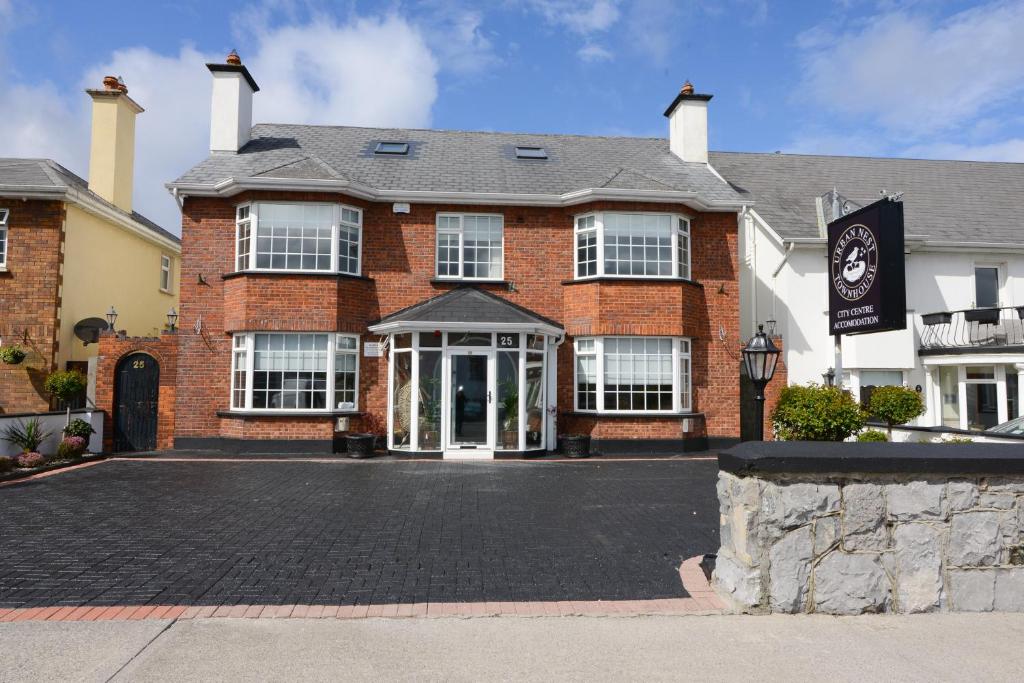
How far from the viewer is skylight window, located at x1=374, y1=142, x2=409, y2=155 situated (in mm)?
17650

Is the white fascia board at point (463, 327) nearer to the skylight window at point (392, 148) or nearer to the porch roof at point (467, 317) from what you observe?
the porch roof at point (467, 317)

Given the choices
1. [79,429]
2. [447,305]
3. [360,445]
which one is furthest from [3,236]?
[447,305]

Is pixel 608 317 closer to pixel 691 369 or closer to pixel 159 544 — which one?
pixel 691 369

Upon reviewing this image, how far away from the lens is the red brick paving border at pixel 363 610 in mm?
4629

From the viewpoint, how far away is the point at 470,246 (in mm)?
15906

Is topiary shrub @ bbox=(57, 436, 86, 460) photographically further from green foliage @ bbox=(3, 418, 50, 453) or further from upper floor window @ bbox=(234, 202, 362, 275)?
upper floor window @ bbox=(234, 202, 362, 275)

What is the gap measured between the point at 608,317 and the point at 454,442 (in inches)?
178

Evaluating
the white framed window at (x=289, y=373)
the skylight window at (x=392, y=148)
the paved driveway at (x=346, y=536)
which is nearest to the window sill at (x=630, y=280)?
the paved driveway at (x=346, y=536)

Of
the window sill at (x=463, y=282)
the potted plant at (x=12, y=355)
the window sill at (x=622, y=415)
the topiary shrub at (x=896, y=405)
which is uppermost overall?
the window sill at (x=463, y=282)

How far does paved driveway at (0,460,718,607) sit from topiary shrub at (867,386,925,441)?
4804mm

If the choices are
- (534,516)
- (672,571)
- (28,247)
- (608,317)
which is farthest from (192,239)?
(672,571)

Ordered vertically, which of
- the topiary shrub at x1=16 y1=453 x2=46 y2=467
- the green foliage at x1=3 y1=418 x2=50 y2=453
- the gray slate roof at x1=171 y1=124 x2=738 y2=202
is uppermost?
the gray slate roof at x1=171 y1=124 x2=738 y2=202

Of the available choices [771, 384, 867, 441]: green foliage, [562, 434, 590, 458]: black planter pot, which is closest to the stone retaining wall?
[771, 384, 867, 441]: green foliage

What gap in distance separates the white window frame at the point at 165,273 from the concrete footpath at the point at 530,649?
64.6 ft
